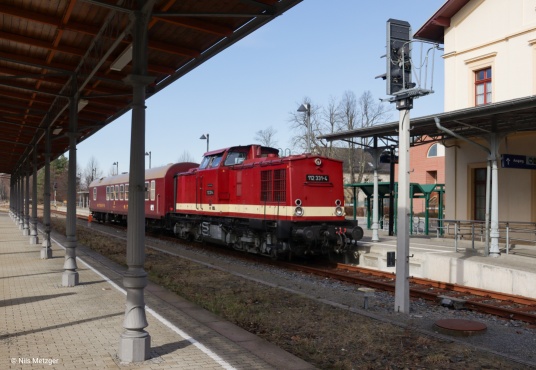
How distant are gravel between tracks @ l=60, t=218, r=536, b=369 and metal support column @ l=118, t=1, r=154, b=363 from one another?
7.00 ft

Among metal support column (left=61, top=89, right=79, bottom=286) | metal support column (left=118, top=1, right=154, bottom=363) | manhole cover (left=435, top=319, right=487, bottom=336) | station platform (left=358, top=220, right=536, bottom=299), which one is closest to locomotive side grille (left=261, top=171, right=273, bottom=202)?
station platform (left=358, top=220, right=536, bottom=299)

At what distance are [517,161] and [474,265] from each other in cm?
421

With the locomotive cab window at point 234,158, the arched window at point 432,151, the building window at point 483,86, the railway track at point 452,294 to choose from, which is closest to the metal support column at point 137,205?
the railway track at point 452,294

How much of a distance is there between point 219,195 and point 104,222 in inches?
876

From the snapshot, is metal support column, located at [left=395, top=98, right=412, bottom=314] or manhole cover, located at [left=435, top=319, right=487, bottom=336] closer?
manhole cover, located at [left=435, top=319, right=487, bottom=336]

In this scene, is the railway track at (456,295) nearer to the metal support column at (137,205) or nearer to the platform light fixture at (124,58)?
the metal support column at (137,205)

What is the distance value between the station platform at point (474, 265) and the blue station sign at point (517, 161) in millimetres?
2630

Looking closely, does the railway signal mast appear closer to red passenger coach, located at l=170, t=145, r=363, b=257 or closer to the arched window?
red passenger coach, located at l=170, t=145, r=363, b=257

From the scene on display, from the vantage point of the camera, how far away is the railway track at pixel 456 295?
9094mm

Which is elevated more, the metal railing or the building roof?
the building roof

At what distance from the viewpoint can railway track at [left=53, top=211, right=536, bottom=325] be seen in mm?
9117

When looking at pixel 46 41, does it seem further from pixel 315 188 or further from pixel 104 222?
pixel 104 222

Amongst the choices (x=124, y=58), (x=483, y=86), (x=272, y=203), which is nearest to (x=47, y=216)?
(x=272, y=203)

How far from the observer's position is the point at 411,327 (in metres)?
7.47
